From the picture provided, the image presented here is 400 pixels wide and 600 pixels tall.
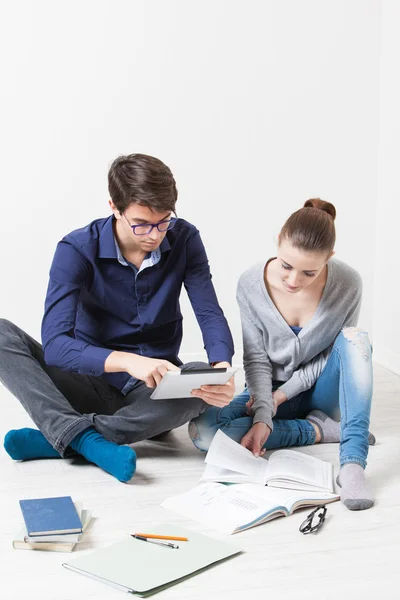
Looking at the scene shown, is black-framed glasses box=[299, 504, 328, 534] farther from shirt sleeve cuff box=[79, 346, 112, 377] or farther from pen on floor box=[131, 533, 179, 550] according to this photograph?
shirt sleeve cuff box=[79, 346, 112, 377]

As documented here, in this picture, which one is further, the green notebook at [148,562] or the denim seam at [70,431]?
the denim seam at [70,431]

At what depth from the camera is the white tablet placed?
2.25 metres

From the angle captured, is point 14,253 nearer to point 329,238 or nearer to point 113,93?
point 113,93

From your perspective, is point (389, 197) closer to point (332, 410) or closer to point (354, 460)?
point (332, 410)

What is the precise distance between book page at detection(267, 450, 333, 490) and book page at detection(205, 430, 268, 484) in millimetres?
31

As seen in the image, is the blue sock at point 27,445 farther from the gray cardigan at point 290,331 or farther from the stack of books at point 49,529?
the gray cardigan at point 290,331

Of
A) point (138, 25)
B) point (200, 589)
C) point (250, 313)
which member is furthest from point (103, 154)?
point (200, 589)

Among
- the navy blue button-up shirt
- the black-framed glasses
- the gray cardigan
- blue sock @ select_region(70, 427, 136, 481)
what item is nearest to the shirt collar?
the navy blue button-up shirt

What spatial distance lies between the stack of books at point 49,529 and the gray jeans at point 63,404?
0.49 m

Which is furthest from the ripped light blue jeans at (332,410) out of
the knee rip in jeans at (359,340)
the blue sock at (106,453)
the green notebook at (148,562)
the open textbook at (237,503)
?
the green notebook at (148,562)

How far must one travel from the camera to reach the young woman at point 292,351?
256 cm

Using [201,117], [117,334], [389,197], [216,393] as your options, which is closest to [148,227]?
[117,334]

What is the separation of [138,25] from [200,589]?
2950 millimetres

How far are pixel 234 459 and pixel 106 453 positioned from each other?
15.2 inches
